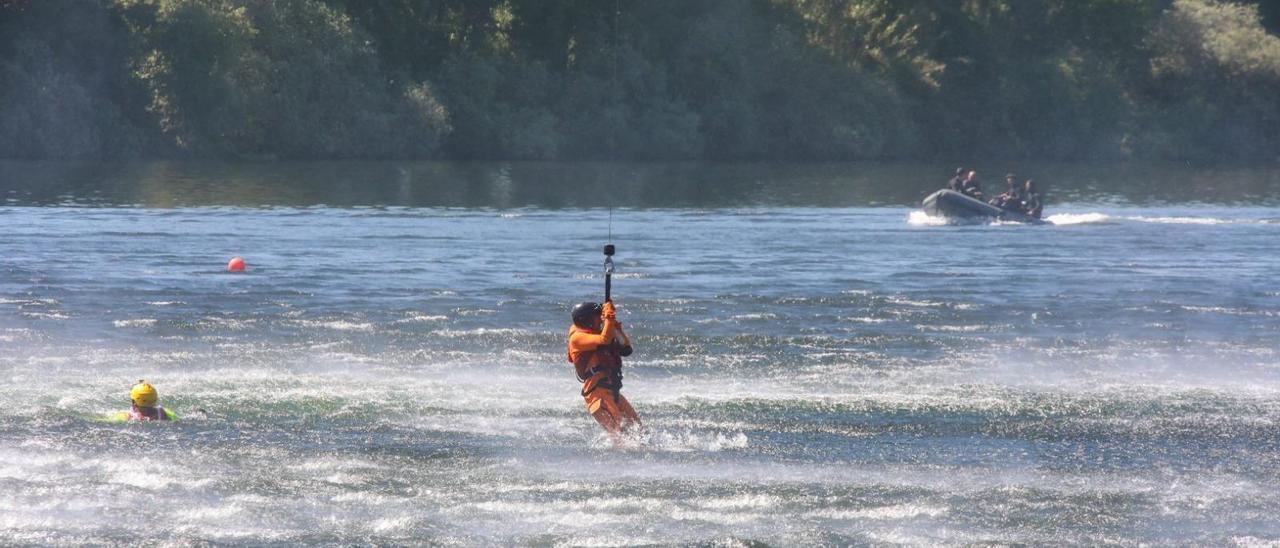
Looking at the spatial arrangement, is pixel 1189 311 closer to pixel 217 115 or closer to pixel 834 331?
pixel 834 331

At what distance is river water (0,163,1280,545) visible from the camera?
13461 mm

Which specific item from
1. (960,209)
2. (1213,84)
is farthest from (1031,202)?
(1213,84)

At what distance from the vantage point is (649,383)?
64.1 ft

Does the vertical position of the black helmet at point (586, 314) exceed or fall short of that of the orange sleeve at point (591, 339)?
it exceeds it

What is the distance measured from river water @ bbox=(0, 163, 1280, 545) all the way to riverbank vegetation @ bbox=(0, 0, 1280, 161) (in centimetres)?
2820

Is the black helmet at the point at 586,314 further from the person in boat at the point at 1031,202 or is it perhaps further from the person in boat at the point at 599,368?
the person in boat at the point at 1031,202

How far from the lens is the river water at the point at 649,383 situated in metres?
13.5

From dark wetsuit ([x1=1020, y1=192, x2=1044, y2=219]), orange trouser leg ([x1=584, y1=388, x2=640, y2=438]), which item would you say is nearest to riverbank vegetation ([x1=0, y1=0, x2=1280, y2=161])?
dark wetsuit ([x1=1020, y1=192, x2=1044, y2=219])

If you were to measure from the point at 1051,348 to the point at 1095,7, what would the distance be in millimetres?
70725

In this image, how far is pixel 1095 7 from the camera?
89875mm

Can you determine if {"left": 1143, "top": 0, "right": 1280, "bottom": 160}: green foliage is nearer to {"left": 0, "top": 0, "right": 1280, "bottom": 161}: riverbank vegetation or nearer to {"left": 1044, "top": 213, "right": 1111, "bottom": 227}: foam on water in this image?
{"left": 0, "top": 0, "right": 1280, "bottom": 161}: riverbank vegetation

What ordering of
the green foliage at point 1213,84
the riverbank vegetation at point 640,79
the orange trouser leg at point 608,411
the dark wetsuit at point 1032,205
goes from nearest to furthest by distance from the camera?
1. the orange trouser leg at point 608,411
2. the dark wetsuit at point 1032,205
3. the riverbank vegetation at point 640,79
4. the green foliage at point 1213,84

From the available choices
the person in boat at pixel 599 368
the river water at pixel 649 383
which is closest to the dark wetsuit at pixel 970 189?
the river water at pixel 649 383

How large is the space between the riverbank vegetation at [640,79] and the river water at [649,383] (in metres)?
28.2
